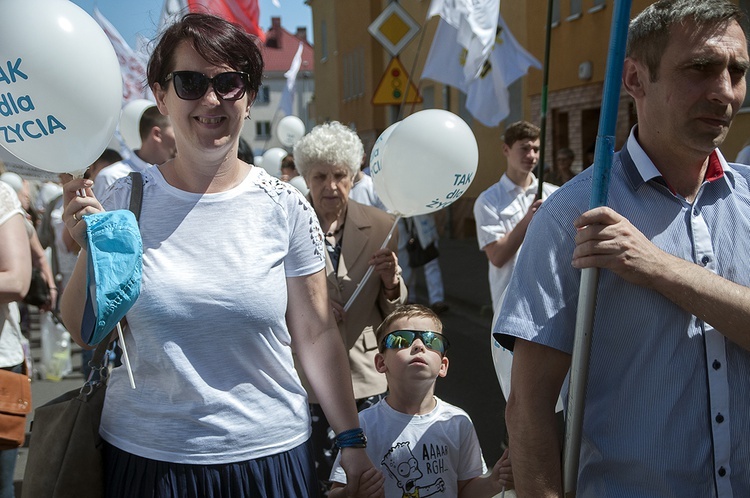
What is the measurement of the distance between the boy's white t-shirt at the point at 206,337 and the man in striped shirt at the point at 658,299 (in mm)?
698

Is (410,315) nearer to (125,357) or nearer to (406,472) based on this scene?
(406,472)

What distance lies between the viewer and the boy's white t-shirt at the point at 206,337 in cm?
240

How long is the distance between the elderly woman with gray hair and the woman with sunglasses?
1275 millimetres

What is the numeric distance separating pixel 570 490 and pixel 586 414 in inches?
7.2

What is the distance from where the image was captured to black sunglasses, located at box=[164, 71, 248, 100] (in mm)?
2525

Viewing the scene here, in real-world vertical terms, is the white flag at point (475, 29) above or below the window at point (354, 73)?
below

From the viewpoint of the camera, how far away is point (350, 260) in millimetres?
4117

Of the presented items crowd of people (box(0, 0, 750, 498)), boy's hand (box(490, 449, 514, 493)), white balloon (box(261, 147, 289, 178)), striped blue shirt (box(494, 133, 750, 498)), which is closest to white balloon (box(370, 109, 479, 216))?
crowd of people (box(0, 0, 750, 498))

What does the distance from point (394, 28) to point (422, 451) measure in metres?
7.62

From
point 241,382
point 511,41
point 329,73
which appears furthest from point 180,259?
point 329,73

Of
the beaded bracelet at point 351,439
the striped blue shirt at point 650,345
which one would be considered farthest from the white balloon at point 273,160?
the striped blue shirt at point 650,345

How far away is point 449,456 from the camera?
327 centimetres

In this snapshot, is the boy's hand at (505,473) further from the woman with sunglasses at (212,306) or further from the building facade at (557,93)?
the building facade at (557,93)

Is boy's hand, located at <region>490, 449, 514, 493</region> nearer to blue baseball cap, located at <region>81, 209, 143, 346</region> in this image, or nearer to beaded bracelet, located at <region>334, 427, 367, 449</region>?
beaded bracelet, located at <region>334, 427, 367, 449</region>
